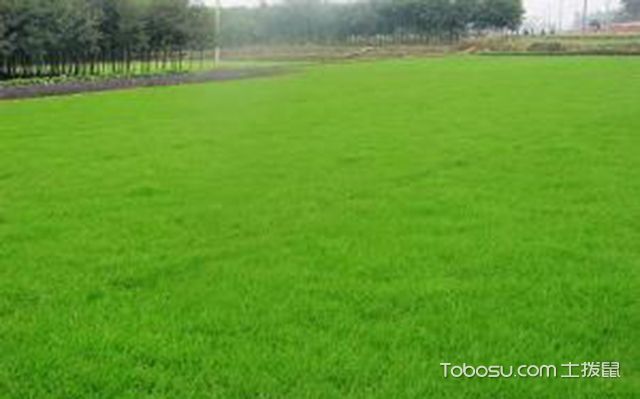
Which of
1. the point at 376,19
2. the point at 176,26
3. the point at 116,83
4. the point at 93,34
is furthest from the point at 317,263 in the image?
the point at 376,19

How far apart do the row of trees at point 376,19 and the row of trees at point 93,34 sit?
106 ft

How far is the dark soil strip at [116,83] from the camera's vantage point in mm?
34594

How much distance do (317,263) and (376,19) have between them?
93.9 meters

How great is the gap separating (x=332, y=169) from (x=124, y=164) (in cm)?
385

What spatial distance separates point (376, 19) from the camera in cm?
9919

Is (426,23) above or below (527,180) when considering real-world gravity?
above

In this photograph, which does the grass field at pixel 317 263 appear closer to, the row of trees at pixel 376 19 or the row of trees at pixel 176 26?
the row of trees at pixel 176 26

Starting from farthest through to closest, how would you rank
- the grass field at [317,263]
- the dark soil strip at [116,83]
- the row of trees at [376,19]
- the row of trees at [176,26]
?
the row of trees at [376,19], the row of trees at [176,26], the dark soil strip at [116,83], the grass field at [317,263]

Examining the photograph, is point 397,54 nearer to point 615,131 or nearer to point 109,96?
point 109,96

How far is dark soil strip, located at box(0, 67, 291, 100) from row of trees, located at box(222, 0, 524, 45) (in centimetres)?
4492

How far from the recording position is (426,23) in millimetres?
97125

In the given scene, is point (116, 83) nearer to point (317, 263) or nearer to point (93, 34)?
point (93, 34)

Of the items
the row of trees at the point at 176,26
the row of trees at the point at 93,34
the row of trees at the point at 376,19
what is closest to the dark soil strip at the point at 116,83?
the row of trees at the point at 93,34

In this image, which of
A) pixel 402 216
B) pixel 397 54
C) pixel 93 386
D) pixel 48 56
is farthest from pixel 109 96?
pixel 397 54
